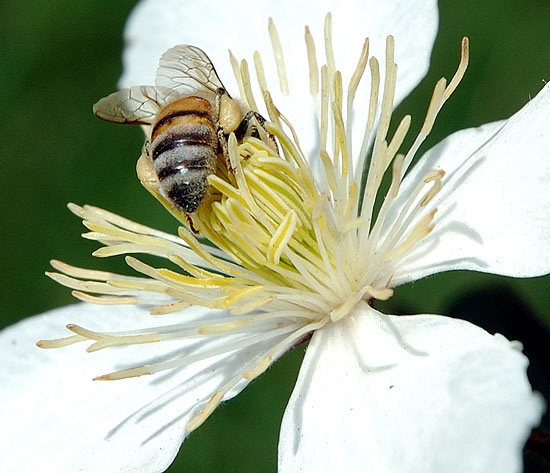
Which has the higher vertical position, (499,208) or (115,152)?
(115,152)

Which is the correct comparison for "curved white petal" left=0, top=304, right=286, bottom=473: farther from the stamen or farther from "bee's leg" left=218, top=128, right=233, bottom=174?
the stamen

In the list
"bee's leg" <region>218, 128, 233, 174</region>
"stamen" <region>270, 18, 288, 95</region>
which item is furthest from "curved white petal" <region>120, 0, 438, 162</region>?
"bee's leg" <region>218, 128, 233, 174</region>

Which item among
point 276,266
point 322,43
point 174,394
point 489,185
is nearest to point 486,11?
point 322,43

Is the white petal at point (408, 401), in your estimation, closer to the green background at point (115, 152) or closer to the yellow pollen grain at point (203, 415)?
the yellow pollen grain at point (203, 415)

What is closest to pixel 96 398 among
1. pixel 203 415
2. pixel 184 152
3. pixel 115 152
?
pixel 203 415

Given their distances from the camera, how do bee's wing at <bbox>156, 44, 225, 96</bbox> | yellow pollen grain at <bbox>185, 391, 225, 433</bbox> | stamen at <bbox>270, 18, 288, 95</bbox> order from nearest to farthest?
yellow pollen grain at <bbox>185, 391, 225, 433</bbox>
bee's wing at <bbox>156, 44, 225, 96</bbox>
stamen at <bbox>270, 18, 288, 95</bbox>

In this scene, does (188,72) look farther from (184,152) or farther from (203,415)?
(203,415)
